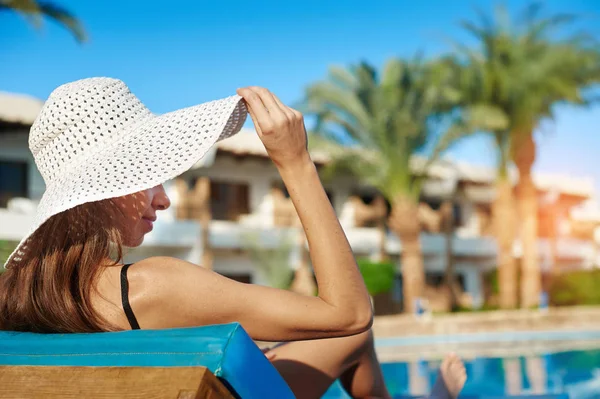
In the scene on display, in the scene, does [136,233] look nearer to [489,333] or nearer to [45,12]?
[45,12]

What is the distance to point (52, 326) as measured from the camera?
4.74 ft

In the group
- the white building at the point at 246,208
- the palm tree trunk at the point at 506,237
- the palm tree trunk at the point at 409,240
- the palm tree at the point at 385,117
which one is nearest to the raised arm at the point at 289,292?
the white building at the point at 246,208

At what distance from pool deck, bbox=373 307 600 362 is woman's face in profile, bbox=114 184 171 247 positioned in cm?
1341

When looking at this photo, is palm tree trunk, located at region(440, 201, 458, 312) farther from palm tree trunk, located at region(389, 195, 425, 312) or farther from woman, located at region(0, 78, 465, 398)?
woman, located at region(0, 78, 465, 398)

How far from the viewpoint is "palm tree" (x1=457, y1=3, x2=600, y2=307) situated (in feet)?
68.1

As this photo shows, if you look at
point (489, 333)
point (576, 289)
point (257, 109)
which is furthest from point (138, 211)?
point (576, 289)

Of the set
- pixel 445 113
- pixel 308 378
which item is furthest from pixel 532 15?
pixel 308 378

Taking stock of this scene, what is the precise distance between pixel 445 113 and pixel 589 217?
74.8 ft

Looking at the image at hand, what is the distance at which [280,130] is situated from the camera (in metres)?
1.38

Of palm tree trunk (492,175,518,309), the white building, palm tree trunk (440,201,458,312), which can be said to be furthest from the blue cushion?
palm tree trunk (440,201,458,312)

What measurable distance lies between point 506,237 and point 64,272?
874 inches

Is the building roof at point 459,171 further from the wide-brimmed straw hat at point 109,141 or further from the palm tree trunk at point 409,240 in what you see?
the wide-brimmed straw hat at point 109,141

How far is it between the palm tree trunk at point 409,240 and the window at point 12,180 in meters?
10.9

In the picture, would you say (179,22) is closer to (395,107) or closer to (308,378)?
(395,107)
